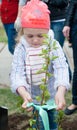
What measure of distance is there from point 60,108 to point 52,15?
99.0 inches

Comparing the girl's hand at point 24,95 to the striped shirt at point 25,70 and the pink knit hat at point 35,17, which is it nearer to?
the striped shirt at point 25,70

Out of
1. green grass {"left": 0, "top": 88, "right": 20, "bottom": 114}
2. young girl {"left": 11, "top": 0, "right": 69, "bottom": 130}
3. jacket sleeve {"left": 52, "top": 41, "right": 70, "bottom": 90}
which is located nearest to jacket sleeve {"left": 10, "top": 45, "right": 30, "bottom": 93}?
young girl {"left": 11, "top": 0, "right": 69, "bottom": 130}

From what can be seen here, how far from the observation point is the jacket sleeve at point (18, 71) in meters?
2.70

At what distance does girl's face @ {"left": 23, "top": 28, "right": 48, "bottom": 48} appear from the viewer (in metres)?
2.84

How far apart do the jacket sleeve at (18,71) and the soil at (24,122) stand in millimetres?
1442

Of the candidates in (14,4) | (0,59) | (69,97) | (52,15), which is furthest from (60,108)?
(0,59)

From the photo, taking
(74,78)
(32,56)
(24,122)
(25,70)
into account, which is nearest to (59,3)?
(74,78)

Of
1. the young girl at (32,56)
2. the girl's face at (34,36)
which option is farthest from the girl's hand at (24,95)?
the girl's face at (34,36)

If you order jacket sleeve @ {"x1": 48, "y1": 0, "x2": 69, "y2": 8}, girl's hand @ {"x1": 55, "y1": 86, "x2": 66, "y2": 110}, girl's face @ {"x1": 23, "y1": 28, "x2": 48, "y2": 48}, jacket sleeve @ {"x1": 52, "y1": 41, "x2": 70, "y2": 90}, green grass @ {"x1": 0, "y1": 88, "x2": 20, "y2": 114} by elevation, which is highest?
girl's face @ {"x1": 23, "y1": 28, "x2": 48, "y2": 48}

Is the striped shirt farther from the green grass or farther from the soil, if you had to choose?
the green grass

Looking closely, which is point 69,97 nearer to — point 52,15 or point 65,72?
point 52,15

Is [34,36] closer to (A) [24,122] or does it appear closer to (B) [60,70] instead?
(B) [60,70]

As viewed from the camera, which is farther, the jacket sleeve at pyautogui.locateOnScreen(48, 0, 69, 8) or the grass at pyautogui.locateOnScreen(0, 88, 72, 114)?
the grass at pyautogui.locateOnScreen(0, 88, 72, 114)

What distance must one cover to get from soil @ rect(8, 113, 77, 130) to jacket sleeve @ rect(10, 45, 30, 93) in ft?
4.73
